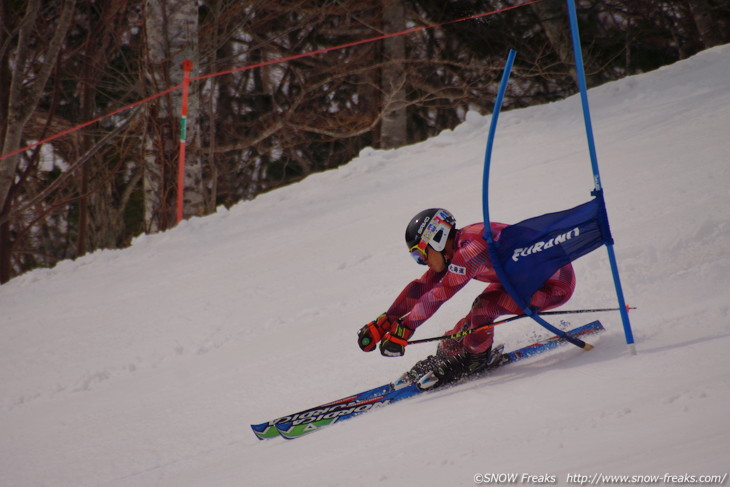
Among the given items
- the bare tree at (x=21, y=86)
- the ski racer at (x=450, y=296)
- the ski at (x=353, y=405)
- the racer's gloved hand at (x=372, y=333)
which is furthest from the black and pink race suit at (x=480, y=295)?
the bare tree at (x=21, y=86)

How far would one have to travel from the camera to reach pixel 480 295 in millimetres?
4133

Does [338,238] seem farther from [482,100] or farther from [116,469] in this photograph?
[482,100]

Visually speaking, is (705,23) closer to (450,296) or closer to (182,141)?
(182,141)

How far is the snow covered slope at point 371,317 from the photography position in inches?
119

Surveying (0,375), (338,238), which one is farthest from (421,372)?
(0,375)

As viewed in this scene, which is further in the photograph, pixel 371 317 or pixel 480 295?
pixel 371 317

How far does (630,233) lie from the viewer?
5.39m

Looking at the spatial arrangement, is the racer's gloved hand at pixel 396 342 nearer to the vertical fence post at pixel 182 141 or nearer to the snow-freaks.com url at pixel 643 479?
the snow-freaks.com url at pixel 643 479

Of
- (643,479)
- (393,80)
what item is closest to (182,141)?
(393,80)

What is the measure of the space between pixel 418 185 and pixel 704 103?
310 cm

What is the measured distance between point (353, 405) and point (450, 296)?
0.85 m

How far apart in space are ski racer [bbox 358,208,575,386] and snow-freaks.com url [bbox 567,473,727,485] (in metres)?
1.58

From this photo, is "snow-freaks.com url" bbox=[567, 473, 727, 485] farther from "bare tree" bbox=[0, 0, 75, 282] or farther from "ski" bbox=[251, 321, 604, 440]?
"bare tree" bbox=[0, 0, 75, 282]

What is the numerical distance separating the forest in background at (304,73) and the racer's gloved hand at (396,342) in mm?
6916
